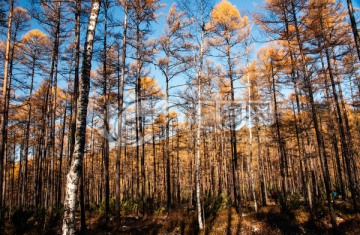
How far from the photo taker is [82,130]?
473 centimetres

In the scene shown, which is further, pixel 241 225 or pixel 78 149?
pixel 241 225

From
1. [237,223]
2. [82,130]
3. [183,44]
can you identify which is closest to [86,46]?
[82,130]

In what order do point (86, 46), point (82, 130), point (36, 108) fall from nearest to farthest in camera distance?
1. point (82, 130)
2. point (86, 46)
3. point (36, 108)

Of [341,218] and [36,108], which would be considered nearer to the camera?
[341,218]

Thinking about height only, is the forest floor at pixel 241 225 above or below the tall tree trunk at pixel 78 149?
below

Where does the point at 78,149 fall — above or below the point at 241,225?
above

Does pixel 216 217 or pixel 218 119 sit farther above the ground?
pixel 218 119

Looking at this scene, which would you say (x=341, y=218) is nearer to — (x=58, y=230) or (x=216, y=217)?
(x=216, y=217)

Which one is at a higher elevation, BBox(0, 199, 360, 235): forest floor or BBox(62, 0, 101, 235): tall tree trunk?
BBox(62, 0, 101, 235): tall tree trunk

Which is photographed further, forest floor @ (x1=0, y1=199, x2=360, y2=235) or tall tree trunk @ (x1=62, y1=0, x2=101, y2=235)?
forest floor @ (x1=0, y1=199, x2=360, y2=235)

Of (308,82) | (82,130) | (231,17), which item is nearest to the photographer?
(82,130)

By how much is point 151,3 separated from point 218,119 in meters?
10.9

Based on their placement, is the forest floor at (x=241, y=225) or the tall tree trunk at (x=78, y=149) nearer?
the tall tree trunk at (x=78, y=149)

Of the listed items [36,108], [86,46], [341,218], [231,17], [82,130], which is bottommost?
[341,218]
